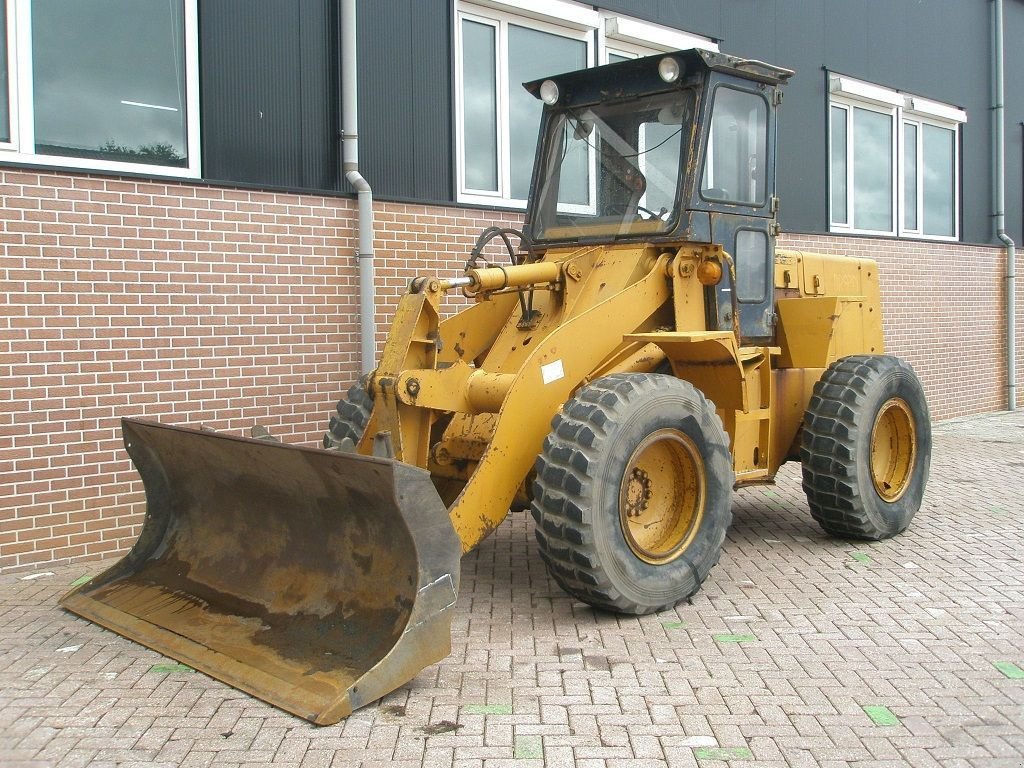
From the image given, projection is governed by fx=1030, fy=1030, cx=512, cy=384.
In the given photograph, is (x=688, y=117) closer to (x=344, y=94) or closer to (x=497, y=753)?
(x=344, y=94)

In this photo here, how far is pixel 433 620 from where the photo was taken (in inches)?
167

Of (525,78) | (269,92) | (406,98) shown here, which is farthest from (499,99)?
(269,92)

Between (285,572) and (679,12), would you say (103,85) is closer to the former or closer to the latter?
(285,572)

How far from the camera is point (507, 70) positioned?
907 centimetres

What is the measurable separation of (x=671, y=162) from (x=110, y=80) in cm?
367

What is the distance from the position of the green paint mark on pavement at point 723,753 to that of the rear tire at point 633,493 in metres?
1.28

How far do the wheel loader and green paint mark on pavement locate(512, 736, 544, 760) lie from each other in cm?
59

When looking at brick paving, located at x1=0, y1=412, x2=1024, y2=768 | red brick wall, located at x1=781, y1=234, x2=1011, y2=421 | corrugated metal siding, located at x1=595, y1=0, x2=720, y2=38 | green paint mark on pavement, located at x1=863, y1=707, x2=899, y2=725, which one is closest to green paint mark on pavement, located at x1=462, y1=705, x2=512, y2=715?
brick paving, located at x1=0, y1=412, x2=1024, y2=768

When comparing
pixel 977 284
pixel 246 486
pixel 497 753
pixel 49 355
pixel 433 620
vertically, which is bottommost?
pixel 497 753

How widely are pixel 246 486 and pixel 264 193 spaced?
2811 millimetres

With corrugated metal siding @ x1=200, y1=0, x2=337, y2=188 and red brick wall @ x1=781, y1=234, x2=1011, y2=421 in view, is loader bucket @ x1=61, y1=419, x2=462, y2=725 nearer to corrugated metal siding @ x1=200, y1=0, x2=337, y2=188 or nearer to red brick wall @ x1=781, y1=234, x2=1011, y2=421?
corrugated metal siding @ x1=200, y1=0, x2=337, y2=188

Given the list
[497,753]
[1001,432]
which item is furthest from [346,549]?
[1001,432]

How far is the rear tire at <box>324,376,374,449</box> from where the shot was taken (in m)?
6.10

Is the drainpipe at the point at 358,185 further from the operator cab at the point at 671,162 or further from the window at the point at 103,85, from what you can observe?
the operator cab at the point at 671,162
